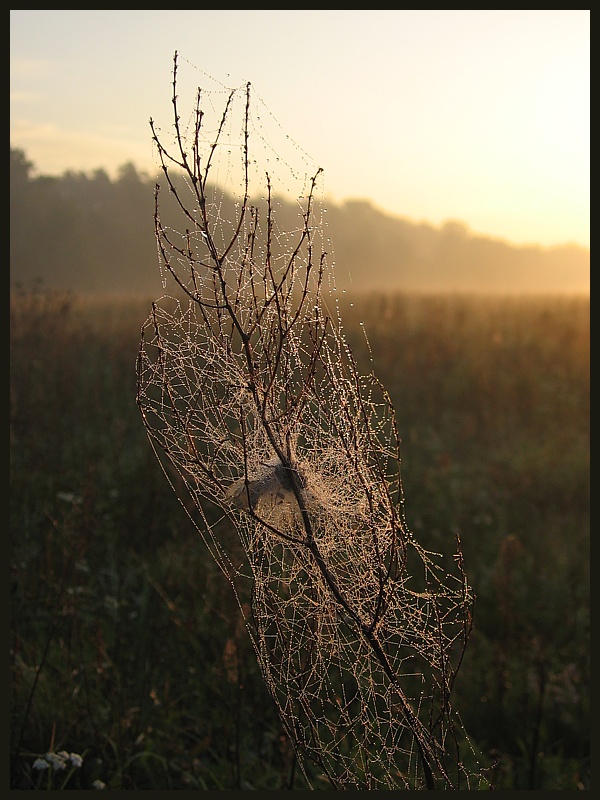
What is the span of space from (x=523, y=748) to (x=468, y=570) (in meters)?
1.96

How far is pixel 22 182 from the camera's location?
65.7 feet

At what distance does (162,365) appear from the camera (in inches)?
58.8

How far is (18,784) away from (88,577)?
182 cm

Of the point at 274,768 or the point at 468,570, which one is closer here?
the point at 274,768

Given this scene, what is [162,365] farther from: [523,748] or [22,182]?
[22,182]

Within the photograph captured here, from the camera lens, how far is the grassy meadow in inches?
118

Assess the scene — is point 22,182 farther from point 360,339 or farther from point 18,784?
point 18,784

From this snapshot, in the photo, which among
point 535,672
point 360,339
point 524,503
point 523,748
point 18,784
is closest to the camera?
point 18,784

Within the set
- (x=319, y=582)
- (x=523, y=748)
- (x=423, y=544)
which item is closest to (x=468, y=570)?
(x=423, y=544)

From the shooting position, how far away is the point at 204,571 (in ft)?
14.3

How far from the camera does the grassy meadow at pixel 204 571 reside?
2.99 metres

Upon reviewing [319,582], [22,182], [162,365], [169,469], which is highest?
[22,182]

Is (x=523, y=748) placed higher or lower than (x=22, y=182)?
lower

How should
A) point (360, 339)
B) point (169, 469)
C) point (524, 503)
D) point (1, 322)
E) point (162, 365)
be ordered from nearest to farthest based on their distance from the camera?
point (162, 365) → point (1, 322) → point (169, 469) → point (524, 503) → point (360, 339)
